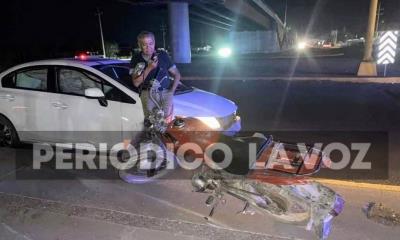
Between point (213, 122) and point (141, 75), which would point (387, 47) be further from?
point (141, 75)

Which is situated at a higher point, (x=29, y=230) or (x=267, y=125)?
(x=267, y=125)

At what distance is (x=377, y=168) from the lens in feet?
18.8

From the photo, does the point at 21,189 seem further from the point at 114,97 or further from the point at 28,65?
the point at 28,65

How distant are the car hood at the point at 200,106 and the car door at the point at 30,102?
6.46 ft

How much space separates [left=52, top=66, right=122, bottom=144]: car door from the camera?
5836mm

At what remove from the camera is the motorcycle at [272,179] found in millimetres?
3639

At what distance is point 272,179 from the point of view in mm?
3715

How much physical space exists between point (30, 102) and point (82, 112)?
0.99m

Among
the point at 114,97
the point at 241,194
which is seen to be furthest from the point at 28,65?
the point at 241,194

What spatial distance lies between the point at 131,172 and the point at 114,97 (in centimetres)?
113

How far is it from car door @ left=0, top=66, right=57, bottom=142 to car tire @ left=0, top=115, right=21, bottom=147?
100 millimetres

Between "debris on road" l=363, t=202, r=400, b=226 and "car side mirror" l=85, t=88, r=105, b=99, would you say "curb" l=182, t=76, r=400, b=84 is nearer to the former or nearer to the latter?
"debris on road" l=363, t=202, r=400, b=226

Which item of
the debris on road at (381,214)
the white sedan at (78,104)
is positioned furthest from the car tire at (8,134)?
the debris on road at (381,214)

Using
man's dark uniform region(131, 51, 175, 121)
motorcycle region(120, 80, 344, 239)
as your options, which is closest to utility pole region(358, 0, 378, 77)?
man's dark uniform region(131, 51, 175, 121)
